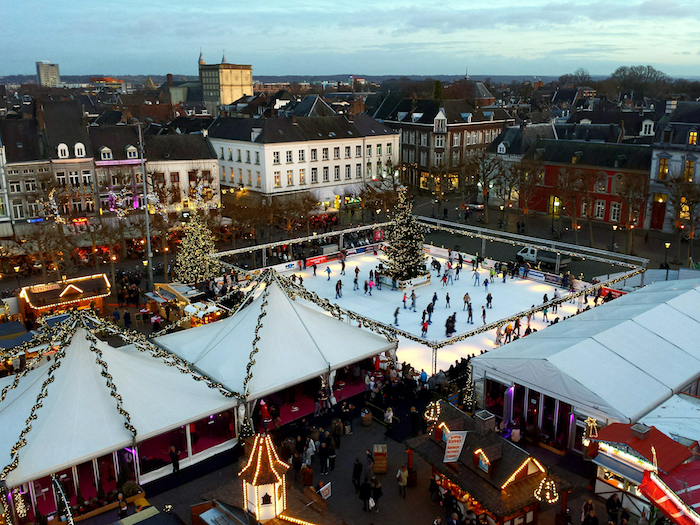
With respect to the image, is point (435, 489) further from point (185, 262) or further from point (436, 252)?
point (436, 252)

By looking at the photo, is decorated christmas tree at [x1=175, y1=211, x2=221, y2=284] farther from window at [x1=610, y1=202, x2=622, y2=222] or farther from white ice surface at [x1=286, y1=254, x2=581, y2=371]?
window at [x1=610, y1=202, x2=622, y2=222]

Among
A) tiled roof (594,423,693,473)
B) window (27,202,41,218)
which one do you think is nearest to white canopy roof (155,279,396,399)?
tiled roof (594,423,693,473)

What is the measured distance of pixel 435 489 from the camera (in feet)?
50.5

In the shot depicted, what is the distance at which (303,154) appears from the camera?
2016 inches

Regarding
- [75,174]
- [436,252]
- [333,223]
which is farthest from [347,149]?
[75,174]

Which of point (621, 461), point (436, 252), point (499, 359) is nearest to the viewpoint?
point (621, 461)

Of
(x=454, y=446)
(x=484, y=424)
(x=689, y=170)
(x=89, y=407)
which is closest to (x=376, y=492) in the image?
(x=454, y=446)

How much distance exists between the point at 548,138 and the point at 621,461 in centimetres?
4540

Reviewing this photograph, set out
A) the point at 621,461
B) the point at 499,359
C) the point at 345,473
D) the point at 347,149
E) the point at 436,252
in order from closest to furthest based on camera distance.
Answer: the point at 621,461
the point at 345,473
the point at 499,359
the point at 436,252
the point at 347,149

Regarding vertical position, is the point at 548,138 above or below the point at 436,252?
above

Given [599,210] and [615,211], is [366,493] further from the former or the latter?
[599,210]

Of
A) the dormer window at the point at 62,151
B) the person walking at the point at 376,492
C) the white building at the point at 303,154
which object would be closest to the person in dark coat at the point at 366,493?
the person walking at the point at 376,492

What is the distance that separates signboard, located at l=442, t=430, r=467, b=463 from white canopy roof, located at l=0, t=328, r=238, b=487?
672 cm

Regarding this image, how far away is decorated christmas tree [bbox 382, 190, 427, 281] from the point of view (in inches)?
1273
